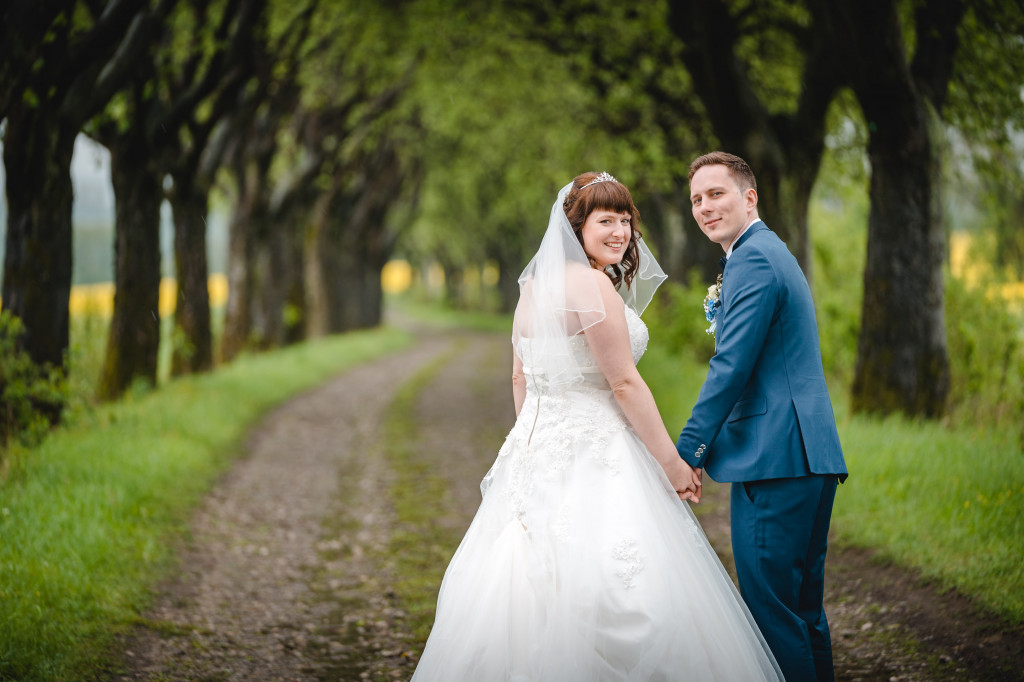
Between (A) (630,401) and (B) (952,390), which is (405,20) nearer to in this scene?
(B) (952,390)

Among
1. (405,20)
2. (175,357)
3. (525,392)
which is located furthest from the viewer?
(405,20)

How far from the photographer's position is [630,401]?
12.7 ft

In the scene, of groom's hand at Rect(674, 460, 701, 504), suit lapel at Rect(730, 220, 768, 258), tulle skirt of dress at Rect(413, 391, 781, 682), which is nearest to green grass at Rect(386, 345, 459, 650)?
tulle skirt of dress at Rect(413, 391, 781, 682)

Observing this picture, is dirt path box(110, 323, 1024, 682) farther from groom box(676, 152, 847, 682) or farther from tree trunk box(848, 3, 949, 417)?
tree trunk box(848, 3, 949, 417)

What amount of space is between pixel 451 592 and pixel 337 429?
9.32 metres

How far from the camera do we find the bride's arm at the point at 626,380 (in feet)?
12.5

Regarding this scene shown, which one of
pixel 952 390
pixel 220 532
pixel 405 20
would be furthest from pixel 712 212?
pixel 405 20

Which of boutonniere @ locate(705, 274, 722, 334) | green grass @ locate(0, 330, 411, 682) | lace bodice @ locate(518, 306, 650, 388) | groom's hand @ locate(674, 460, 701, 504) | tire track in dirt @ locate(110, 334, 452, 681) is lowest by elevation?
tire track in dirt @ locate(110, 334, 452, 681)

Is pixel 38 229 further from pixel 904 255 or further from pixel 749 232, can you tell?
pixel 904 255

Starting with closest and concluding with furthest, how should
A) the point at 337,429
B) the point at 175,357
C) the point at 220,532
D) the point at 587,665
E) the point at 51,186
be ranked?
the point at 587,665, the point at 220,532, the point at 51,186, the point at 337,429, the point at 175,357

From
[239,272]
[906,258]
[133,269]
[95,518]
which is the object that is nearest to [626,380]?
[95,518]

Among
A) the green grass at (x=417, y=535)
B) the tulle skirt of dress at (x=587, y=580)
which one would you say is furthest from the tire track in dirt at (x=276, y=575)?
the tulle skirt of dress at (x=587, y=580)

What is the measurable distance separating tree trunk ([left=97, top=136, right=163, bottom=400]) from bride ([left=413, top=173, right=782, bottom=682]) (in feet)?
32.5

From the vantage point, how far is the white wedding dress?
350cm
